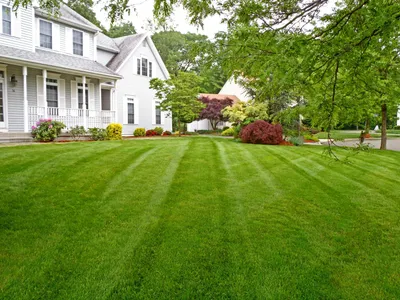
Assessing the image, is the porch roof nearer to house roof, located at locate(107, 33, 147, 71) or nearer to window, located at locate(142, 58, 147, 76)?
house roof, located at locate(107, 33, 147, 71)

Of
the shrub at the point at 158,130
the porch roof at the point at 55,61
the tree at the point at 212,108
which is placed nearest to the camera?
the porch roof at the point at 55,61

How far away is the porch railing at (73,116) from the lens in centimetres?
1271

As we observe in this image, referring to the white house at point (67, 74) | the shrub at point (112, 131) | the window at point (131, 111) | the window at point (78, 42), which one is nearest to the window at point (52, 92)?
the white house at point (67, 74)

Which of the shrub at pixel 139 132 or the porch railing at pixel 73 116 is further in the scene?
the shrub at pixel 139 132

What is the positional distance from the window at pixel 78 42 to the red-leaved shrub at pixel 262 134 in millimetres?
10131

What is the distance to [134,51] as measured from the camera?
18531mm

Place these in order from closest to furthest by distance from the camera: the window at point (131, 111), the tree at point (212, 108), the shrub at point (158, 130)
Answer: the window at point (131, 111), the shrub at point (158, 130), the tree at point (212, 108)

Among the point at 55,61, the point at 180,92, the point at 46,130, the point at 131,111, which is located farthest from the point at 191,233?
the point at 131,111

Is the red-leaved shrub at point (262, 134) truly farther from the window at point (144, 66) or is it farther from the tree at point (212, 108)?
the tree at point (212, 108)

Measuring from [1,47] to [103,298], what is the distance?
13962mm

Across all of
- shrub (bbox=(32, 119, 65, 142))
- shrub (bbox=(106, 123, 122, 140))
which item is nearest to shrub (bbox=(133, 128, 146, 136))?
shrub (bbox=(106, 123, 122, 140))

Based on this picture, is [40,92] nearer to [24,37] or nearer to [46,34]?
[24,37]

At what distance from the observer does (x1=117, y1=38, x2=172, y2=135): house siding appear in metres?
18.2

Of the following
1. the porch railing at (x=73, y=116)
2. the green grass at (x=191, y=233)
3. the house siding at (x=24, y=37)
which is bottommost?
the green grass at (x=191, y=233)
